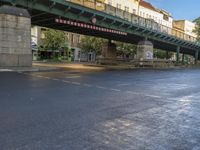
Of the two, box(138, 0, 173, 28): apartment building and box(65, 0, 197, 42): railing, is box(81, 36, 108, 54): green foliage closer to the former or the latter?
box(138, 0, 173, 28): apartment building

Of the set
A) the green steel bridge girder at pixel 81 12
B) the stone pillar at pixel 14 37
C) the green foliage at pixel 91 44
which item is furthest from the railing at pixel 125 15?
the green foliage at pixel 91 44

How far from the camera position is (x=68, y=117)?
7062 millimetres

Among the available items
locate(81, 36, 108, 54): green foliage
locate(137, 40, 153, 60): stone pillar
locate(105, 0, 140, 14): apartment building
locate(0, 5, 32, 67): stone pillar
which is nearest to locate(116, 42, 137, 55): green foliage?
locate(81, 36, 108, 54): green foliage

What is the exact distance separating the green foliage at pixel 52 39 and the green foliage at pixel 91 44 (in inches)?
370

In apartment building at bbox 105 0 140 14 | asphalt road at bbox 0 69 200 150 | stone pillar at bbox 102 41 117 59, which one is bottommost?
asphalt road at bbox 0 69 200 150

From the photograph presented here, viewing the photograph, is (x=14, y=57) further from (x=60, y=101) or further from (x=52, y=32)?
(x=52, y=32)

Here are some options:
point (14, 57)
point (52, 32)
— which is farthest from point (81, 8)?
point (52, 32)

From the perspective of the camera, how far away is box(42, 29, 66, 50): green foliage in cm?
6131

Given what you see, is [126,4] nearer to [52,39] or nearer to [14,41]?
[52,39]

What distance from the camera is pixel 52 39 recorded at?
61469mm

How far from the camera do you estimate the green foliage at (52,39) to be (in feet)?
201

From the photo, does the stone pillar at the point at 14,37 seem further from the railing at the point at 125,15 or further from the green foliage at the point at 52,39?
the green foliage at the point at 52,39

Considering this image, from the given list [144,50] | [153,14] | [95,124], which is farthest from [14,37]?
[153,14]

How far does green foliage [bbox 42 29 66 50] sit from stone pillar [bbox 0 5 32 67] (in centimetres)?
3472
